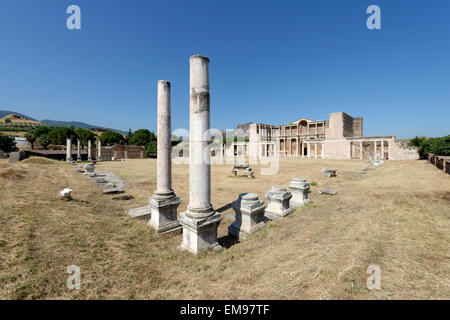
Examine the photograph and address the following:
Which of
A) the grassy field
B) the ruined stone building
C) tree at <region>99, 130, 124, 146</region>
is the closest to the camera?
the grassy field

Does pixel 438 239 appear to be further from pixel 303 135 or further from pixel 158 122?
pixel 303 135

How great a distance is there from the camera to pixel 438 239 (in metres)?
3.63

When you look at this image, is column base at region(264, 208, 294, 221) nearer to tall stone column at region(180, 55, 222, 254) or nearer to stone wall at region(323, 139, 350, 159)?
tall stone column at region(180, 55, 222, 254)

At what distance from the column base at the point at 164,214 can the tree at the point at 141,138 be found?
59414 millimetres

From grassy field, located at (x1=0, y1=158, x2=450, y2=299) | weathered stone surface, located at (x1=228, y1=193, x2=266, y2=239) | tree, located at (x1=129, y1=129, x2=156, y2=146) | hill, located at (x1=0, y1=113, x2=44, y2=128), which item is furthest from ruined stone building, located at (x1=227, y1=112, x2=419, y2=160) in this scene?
hill, located at (x1=0, y1=113, x2=44, y2=128)

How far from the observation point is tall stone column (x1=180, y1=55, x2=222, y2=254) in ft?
13.8

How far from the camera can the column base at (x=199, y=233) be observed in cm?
402

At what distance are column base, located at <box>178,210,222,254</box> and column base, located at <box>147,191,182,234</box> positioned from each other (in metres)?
1.12

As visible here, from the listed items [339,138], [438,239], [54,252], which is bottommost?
[54,252]

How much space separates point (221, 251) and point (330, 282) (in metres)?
2.29

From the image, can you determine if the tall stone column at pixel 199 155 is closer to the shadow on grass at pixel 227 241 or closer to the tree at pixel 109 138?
the shadow on grass at pixel 227 241

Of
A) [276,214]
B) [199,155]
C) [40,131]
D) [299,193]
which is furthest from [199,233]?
[40,131]

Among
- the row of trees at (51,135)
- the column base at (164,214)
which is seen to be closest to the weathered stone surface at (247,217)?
the column base at (164,214)
